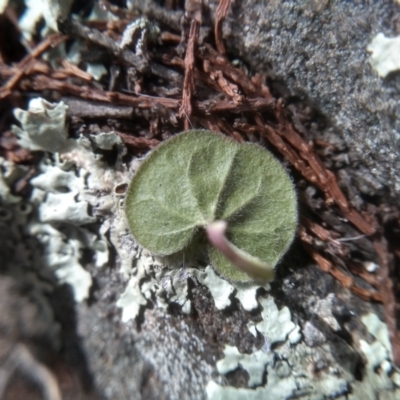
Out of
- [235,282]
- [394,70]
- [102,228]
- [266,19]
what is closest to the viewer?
[394,70]

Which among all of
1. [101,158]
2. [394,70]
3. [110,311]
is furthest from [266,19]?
[110,311]

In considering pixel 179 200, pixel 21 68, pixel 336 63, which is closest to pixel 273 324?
pixel 179 200

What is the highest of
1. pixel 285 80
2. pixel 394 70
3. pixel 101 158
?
pixel 394 70

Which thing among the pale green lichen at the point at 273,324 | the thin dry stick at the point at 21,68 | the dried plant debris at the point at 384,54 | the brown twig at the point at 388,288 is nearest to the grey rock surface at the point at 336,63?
the dried plant debris at the point at 384,54

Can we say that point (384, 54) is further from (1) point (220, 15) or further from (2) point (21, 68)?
(2) point (21, 68)

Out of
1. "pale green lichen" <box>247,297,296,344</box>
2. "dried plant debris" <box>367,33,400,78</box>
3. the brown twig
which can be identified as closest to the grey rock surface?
"dried plant debris" <box>367,33,400,78</box>

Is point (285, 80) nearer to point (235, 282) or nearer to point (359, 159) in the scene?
point (359, 159)

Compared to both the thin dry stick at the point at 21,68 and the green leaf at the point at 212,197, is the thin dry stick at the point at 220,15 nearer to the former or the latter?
the green leaf at the point at 212,197
